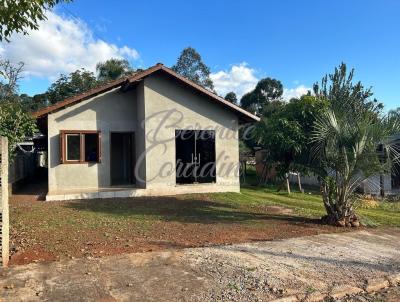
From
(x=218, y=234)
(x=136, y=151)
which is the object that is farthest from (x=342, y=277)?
→ (x=136, y=151)

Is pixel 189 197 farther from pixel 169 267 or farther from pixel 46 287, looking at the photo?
pixel 46 287

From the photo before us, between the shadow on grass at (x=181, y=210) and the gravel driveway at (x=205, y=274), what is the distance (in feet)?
9.86

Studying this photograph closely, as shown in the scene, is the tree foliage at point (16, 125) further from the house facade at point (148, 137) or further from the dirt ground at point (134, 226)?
the dirt ground at point (134, 226)

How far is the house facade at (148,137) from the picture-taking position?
14.6 meters

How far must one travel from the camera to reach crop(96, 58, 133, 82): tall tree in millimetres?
36219

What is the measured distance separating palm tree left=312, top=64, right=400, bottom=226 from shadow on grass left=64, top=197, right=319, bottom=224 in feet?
3.10

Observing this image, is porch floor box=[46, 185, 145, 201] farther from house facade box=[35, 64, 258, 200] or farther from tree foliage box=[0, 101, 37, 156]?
tree foliage box=[0, 101, 37, 156]

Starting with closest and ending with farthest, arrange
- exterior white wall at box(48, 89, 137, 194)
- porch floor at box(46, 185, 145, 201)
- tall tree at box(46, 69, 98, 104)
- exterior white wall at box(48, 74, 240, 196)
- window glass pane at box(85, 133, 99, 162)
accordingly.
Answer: porch floor at box(46, 185, 145, 201) → exterior white wall at box(48, 89, 137, 194) → exterior white wall at box(48, 74, 240, 196) → window glass pane at box(85, 133, 99, 162) → tall tree at box(46, 69, 98, 104)

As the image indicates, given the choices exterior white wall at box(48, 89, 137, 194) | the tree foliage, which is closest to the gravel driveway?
exterior white wall at box(48, 89, 137, 194)

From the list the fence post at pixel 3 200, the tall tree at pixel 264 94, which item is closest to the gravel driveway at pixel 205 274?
the fence post at pixel 3 200

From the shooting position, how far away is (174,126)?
597 inches

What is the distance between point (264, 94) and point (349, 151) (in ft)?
120

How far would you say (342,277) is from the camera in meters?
6.00

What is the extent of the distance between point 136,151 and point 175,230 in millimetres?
7560
